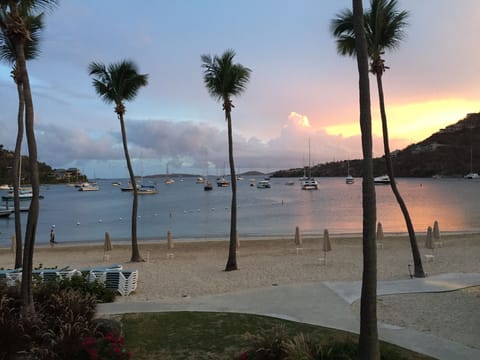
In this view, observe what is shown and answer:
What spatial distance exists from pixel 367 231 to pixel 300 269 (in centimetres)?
1060

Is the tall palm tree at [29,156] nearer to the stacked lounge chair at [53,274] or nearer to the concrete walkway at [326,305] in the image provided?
the concrete walkway at [326,305]

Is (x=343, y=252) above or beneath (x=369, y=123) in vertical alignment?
beneath

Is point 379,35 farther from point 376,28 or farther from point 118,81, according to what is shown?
point 118,81

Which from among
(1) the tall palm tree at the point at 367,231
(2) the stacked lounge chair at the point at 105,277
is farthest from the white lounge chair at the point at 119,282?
(1) the tall palm tree at the point at 367,231

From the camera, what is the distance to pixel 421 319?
8492 mm

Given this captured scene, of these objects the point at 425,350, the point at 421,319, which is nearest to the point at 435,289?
the point at 421,319

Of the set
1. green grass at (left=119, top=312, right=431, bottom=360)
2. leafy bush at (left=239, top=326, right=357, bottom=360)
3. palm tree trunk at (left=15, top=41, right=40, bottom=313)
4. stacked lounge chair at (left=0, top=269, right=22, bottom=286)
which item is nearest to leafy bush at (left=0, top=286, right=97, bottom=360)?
palm tree trunk at (left=15, top=41, right=40, bottom=313)

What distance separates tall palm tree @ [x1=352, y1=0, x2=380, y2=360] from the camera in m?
5.41

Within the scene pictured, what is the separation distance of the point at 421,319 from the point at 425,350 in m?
2.04

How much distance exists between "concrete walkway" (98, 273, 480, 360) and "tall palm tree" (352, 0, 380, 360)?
1.69m

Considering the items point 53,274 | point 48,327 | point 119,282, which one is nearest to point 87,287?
point 119,282

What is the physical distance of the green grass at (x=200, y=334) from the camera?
6516 mm

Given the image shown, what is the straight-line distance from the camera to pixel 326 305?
31.3 feet

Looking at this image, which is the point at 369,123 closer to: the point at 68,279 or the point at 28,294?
the point at 28,294
